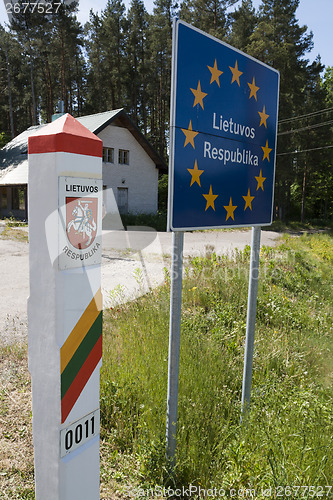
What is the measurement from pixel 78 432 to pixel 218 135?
193 centimetres

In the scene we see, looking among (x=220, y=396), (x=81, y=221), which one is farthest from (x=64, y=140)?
(x=220, y=396)

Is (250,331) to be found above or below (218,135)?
below

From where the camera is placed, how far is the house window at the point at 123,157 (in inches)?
998

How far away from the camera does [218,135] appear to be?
8.21ft

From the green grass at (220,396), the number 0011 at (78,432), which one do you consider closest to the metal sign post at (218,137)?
the green grass at (220,396)

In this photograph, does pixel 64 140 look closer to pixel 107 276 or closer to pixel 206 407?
pixel 206 407

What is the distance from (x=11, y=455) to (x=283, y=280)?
5.38 metres

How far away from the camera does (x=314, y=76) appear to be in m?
32.3

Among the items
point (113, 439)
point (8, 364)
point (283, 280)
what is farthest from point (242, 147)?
point (283, 280)

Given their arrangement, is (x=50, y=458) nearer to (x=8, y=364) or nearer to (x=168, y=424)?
(x=168, y=424)

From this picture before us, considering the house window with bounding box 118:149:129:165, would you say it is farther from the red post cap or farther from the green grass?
the red post cap

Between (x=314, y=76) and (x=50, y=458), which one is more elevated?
(x=314, y=76)

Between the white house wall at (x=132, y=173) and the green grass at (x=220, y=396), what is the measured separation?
64.6 ft

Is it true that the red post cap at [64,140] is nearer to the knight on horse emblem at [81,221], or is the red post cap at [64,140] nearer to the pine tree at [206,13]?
the knight on horse emblem at [81,221]
